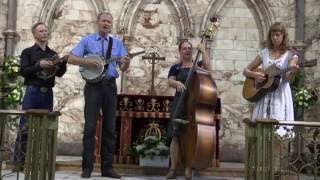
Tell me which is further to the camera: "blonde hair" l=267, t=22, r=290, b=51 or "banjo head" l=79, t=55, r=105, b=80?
"banjo head" l=79, t=55, r=105, b=80

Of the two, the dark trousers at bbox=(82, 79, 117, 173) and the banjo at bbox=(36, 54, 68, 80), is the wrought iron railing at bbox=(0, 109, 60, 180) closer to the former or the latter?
the dark trousers at bbox=(82, 79, 117, 173)

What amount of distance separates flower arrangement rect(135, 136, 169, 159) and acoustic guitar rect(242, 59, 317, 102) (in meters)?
1.81

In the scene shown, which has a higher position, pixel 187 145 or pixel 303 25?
pixel 303 25

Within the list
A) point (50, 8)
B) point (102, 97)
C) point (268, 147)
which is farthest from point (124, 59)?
point (50, 8)

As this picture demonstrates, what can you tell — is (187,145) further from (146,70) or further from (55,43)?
(55,43)

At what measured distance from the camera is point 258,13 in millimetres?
10266

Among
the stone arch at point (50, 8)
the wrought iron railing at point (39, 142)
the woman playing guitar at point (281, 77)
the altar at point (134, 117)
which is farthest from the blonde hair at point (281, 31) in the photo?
the stone arch at point (50, 8)

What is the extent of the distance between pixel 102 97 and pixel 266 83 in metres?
1.87

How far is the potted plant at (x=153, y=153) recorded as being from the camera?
721 centimetres

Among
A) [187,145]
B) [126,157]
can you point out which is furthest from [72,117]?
[187,145]

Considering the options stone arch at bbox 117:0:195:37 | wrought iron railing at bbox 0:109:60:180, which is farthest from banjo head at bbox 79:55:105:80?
stone arch at bbox 117:0:195:37

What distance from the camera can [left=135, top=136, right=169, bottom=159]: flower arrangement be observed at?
720 centimetres

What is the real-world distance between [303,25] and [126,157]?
4.42 metres

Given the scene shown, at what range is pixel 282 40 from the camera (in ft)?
18.2
